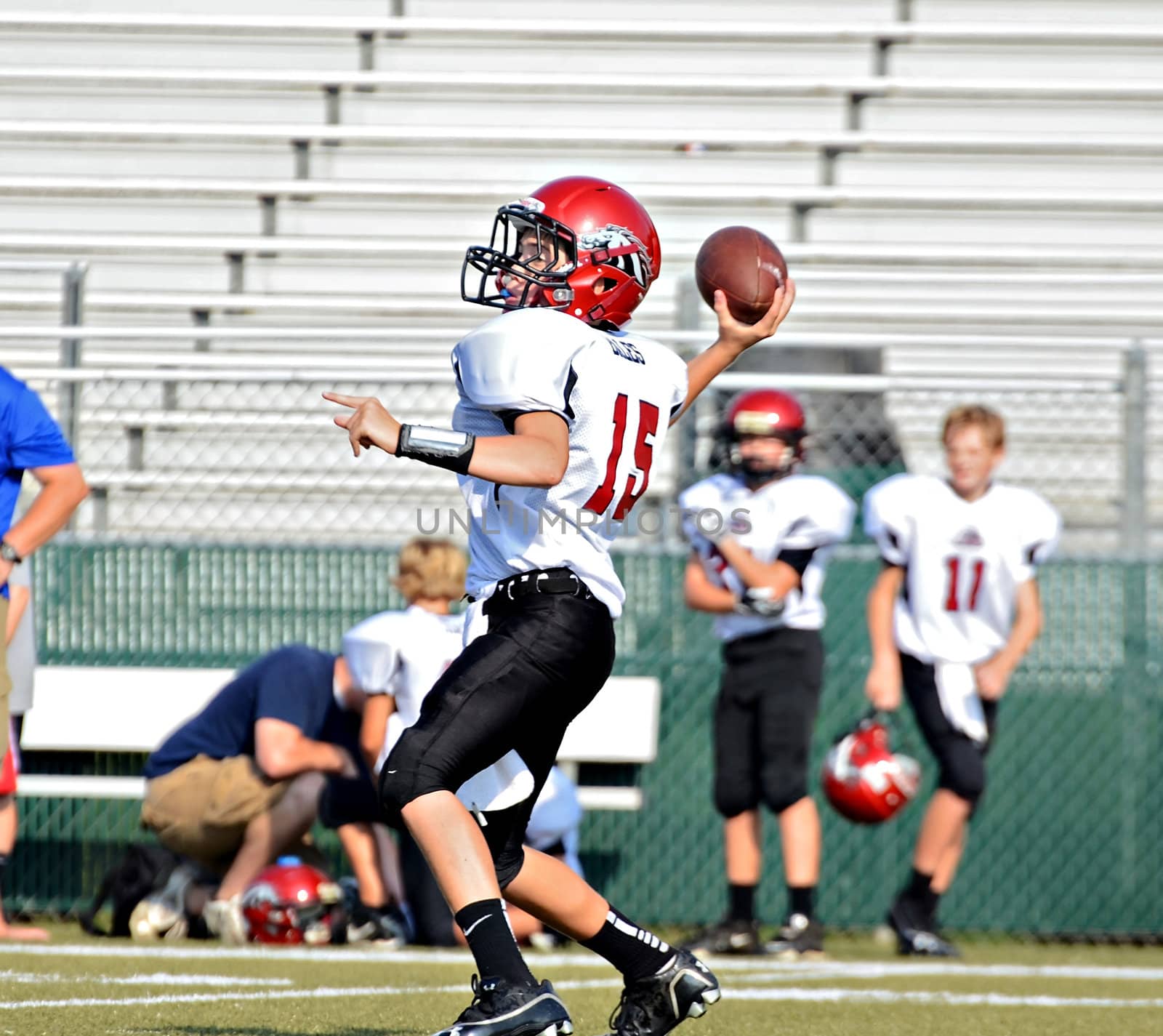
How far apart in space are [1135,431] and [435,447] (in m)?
4.21

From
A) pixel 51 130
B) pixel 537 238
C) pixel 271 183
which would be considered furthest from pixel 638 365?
pixel 51 130

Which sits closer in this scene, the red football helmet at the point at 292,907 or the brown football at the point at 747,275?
the brown football at the point at 747,275

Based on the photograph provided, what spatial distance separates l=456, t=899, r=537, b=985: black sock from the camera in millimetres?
2775

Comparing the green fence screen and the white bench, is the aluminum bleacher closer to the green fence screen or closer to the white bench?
the green fence screen

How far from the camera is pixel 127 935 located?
565 cm

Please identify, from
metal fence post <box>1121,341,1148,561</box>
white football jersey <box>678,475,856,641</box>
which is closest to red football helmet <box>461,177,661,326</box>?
white football jersey <box>678,475,856,641</box>

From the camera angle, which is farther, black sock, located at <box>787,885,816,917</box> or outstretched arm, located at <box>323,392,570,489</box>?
Result: black sock, located at <box>787,885,816,917</box>

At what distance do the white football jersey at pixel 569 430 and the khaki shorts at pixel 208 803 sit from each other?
8.80 ft

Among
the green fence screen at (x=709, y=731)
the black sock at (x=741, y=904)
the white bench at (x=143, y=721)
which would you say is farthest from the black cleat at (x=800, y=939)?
the white bench at (x=143, y=721)

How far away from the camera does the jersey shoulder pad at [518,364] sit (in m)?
2.85

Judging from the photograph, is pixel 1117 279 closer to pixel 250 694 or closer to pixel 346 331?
pixel 346 331

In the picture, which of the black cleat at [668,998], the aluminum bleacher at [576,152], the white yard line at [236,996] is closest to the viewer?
the black cleat at [668,998]

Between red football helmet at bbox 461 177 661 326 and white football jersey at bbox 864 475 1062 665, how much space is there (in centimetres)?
266

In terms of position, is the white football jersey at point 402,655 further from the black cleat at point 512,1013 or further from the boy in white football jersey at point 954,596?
the black cleat at point 512,1013
